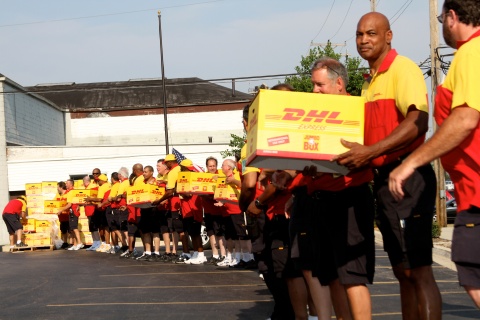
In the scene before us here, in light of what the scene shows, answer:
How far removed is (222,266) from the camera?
17.8 metres

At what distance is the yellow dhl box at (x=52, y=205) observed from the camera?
28.0 m

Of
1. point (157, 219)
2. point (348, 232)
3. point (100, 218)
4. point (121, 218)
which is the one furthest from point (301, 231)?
point (100, 218)

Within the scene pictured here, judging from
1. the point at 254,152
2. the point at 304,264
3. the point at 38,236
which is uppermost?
the point at 254,152

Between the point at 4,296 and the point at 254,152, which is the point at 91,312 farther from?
the point at 254,152

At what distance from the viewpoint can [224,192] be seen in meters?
17.2

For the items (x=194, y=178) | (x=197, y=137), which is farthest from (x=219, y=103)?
(x=194, y=178)

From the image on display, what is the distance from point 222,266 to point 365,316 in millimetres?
11785

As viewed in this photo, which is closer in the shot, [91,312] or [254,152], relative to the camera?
[254,152]

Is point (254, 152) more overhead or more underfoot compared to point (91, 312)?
more overhead

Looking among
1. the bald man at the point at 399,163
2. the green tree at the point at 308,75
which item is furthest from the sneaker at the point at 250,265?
the green tree at the point at 308,75

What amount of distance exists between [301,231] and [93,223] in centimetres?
1973

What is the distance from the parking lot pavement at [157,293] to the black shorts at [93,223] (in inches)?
267

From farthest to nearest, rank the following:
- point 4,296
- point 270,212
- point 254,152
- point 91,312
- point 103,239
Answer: point 103,239
point 4,296
point 91,312
point 270,212
point 254,152

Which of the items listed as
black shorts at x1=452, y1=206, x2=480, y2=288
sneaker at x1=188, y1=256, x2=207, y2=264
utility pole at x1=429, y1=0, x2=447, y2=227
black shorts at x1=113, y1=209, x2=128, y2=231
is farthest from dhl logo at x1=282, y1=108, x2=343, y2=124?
utility pole at x1=429, y1=0, x2=447, y2=227
